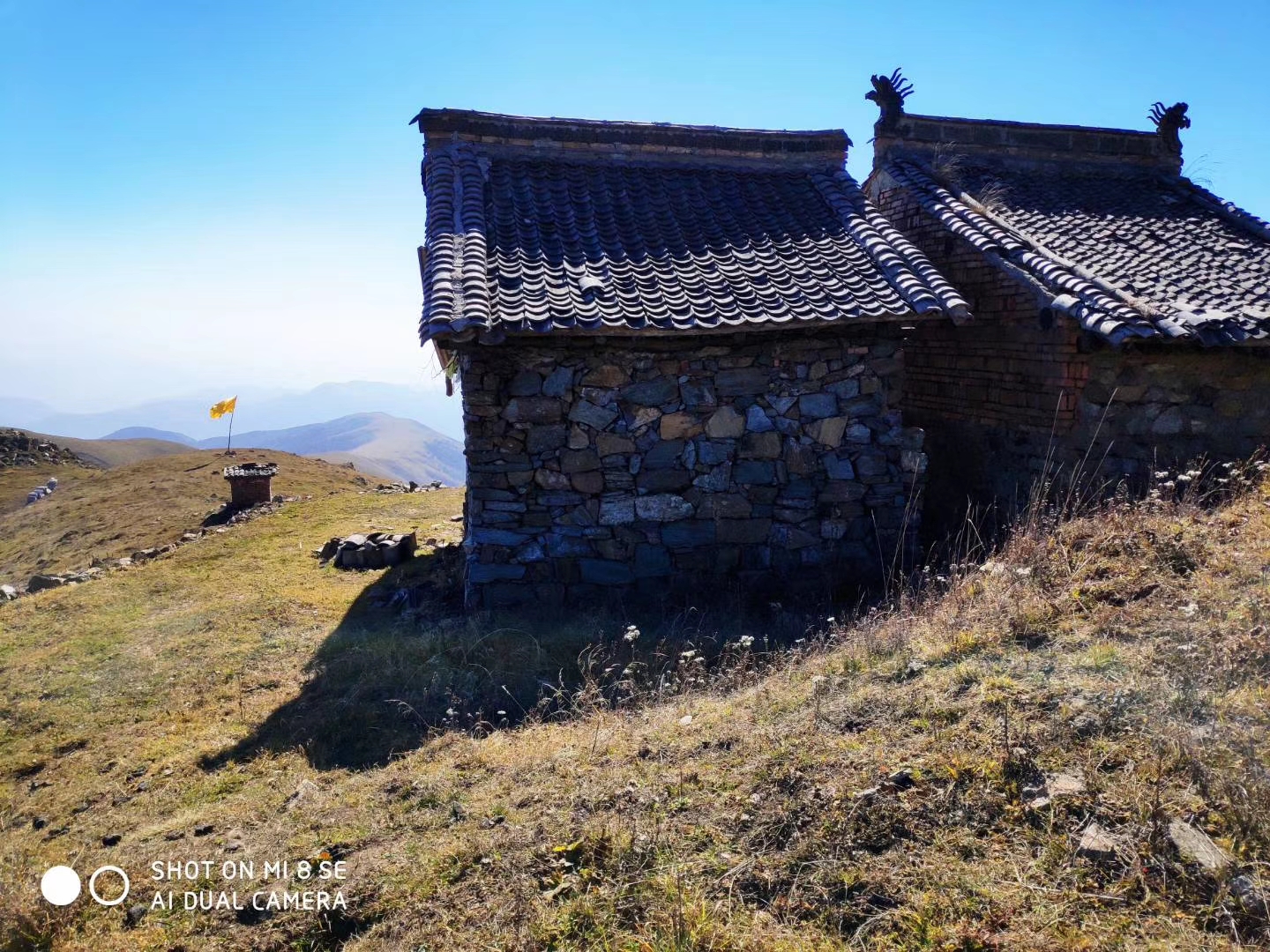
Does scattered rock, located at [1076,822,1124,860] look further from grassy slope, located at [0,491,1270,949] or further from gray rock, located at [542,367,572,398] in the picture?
gray rock, located at [542,367,572,398]

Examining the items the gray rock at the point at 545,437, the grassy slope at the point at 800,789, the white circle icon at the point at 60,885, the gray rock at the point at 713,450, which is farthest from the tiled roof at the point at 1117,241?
the white circle icon at the point at 60,885

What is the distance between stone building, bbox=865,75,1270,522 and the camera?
23.4 ft

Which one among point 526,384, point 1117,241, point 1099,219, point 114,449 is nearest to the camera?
point 526,384

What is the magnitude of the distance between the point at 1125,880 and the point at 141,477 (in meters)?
23.1

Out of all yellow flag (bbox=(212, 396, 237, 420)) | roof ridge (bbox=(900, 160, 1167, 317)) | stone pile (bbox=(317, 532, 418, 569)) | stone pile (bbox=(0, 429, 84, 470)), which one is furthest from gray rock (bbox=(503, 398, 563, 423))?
stone pile (bbox=(0, 429, 84, 470))

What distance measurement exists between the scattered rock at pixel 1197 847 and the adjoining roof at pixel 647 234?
4.70m

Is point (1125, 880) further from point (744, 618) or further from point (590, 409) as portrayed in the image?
point (590, 409)

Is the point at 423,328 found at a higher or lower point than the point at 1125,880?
higher

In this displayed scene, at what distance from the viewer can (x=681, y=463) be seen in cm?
712

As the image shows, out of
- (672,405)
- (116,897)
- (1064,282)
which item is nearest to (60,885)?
(116,897)

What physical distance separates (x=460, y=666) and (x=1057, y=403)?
5.91m

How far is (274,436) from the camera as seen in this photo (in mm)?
141375

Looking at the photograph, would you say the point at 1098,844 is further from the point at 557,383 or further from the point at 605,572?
the point at 557,383

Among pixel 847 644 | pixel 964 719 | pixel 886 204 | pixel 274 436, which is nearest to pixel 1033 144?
pixel 886 204
